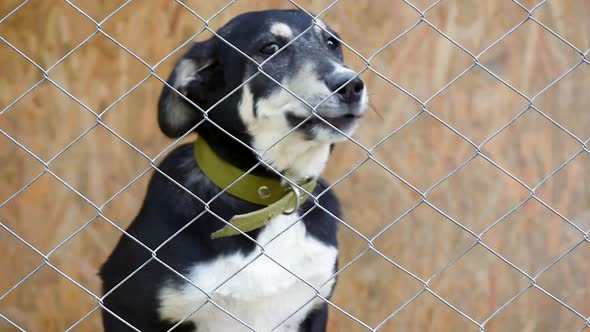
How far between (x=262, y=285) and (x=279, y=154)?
42cm

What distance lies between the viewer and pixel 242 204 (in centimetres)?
316

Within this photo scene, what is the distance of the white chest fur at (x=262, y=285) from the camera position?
3062 millimetres

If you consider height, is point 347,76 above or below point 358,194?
above

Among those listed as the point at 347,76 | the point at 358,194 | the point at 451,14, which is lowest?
the point at 358,194

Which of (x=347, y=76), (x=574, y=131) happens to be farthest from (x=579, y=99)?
(x=347, y=76)

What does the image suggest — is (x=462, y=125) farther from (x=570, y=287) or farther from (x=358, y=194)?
(x=570, y=287)

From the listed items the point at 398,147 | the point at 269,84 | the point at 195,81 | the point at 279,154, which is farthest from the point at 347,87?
the point at 398,147

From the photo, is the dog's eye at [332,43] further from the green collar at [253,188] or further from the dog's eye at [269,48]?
the green collar at [253,188]

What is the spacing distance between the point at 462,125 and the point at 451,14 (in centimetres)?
48

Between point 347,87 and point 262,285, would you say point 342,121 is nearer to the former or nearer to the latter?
point 347,87

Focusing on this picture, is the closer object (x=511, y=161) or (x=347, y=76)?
(x=347, y=76)

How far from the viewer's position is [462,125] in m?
4.39

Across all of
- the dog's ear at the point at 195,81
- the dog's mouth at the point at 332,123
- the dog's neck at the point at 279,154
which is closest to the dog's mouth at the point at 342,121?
the dog's mouth at the point at 332,123

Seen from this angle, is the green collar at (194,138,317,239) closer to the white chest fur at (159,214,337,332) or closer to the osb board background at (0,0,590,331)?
the white chest fur at (159,214,337,332)
